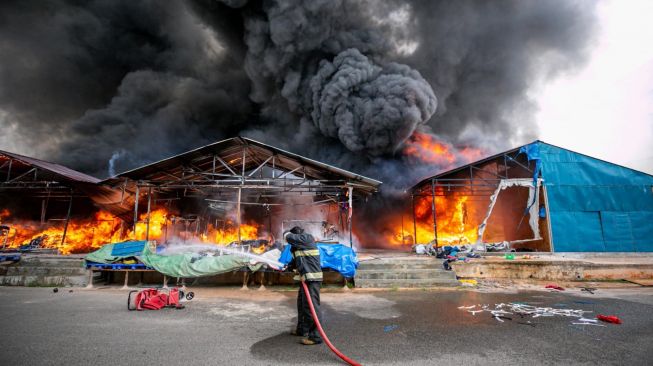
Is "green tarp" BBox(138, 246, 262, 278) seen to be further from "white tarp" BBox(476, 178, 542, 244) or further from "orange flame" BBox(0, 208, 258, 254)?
"white tarp" BBox(476, 178, 542, 244)

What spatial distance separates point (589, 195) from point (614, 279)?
4337mm

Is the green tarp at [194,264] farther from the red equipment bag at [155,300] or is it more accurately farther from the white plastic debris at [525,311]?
the white plastic debris at [525,311]

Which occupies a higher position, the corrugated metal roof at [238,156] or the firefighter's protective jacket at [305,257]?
the corrugated metal roof at [238,156]

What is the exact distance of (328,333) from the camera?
16.5 feet

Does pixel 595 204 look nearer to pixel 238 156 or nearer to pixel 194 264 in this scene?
pixel 238 156

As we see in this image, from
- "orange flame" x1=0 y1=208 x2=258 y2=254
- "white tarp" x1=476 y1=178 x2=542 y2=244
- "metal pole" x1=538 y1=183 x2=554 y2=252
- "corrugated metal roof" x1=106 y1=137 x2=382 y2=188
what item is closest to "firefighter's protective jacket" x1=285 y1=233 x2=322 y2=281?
"corrugated metal roof" x1=106 y1=137 x2=382 y2=188

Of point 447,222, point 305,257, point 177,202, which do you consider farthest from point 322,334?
point 177,202

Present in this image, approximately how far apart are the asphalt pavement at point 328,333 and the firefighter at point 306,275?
275 mm

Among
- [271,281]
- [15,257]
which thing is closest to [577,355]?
[271,281]

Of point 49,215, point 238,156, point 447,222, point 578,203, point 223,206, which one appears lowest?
point 447,222

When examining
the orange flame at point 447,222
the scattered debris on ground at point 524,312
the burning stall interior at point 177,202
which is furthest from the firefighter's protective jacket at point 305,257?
the orange flame at point 447,222

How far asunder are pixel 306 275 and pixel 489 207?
472 inches

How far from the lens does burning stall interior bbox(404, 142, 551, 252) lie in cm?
1383

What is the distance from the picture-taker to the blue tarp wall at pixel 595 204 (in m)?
12.9
